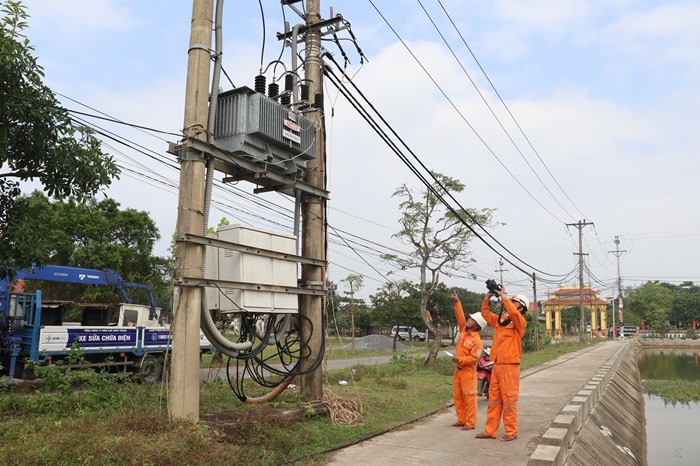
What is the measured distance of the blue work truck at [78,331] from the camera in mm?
12875

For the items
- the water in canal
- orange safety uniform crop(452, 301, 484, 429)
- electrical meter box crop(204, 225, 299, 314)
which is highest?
electrical meter box crop(204, 225, 299, 314)

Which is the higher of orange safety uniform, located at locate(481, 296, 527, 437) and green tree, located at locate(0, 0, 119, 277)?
green tree, located at locate(0, 0, 119, 277)

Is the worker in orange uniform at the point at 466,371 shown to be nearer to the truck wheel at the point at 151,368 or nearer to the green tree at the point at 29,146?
the green tree at the point at 29,146

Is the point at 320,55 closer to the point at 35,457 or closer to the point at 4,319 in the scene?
the point at 35,457

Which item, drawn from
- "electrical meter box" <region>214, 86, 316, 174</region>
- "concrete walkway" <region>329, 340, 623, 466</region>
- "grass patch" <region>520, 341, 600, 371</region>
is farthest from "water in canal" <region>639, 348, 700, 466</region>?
"electrical meter box" <region>214, 86, 316, 174</region>

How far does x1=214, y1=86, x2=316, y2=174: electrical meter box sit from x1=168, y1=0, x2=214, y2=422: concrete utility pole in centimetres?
38

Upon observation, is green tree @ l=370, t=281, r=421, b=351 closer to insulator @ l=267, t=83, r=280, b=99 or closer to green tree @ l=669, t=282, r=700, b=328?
insulator @ l=267, t=83, r=280, b=99

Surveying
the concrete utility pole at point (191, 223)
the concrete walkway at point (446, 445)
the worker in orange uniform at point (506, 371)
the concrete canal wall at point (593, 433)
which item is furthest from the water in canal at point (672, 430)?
the concrete utility pole at point (191, 223)

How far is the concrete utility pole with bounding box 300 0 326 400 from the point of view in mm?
8352

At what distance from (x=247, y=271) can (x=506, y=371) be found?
11.2 feet

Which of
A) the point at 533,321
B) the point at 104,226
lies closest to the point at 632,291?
the point at 533,321

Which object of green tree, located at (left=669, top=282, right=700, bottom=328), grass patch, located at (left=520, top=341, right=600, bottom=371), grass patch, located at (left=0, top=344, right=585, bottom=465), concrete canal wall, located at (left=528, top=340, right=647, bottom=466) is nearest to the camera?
grass patch, located at (left=0, top=344, right=585, bottom=465)

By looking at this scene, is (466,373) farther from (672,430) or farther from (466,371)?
(672,430)

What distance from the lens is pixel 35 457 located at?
489cm
